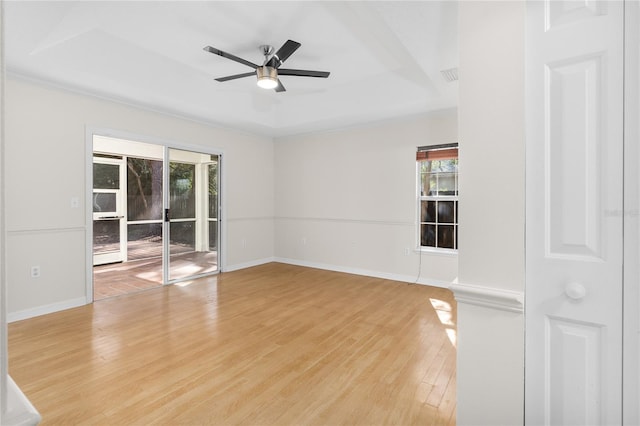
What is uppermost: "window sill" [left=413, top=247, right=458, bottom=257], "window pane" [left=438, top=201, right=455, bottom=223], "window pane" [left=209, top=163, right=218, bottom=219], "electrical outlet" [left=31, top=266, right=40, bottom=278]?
"window pane" [left=209, top=163, right=218, bottom=219]

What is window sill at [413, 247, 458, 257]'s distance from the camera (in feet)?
15.0

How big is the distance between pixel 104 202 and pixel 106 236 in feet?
2.15

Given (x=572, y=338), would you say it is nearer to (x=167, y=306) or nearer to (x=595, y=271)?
(x=595, y=271)

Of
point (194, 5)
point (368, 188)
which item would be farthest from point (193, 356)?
point (368, 188)

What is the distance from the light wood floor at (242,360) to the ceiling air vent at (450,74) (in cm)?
259

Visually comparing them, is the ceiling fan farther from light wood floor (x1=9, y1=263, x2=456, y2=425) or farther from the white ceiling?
light wood floor (x1=9, y1=263, x2=456, y2=425)

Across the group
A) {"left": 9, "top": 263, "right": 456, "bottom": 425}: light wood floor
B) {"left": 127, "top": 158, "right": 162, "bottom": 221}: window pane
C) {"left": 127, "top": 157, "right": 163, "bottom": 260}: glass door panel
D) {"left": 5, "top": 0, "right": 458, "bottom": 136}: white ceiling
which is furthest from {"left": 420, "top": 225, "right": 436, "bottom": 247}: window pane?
{"left": 127, "top": 158, "right": 162, "bottom": 221}: window pane

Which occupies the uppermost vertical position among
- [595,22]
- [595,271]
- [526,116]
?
[595,22]

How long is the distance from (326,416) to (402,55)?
3145 millimetres

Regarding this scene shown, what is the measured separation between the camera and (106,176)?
604cm

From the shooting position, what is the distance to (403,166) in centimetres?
493

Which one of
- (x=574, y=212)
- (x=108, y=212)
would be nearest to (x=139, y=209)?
(x=108, y=212)

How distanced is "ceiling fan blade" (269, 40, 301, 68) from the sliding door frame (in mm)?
2361

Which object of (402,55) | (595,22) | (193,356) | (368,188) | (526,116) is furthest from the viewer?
(368,188)
